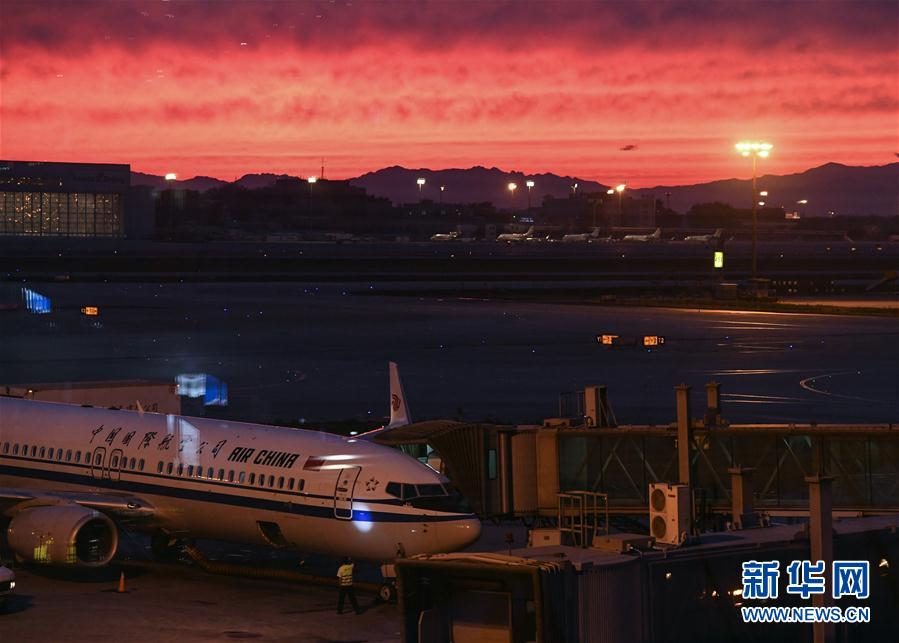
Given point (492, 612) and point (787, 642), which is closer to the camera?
point (492, 612)

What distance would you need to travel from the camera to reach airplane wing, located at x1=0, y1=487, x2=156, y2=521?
Result: 1449 inches

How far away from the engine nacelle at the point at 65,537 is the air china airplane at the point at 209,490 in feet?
0.08

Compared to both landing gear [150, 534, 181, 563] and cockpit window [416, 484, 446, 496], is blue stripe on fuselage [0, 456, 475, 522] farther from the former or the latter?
landing gear [150, 534, 181, 563]

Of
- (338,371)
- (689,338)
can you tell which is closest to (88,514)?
(338,371)

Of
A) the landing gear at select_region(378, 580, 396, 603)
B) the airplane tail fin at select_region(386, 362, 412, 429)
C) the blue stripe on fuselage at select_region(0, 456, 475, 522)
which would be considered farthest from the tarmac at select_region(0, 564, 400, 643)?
the airplane tail fin at select_region(386, 362, 412, 429)

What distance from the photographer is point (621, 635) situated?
71.5ft

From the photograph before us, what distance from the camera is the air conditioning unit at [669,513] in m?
23.3

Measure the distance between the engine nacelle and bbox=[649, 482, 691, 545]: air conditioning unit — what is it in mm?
16859

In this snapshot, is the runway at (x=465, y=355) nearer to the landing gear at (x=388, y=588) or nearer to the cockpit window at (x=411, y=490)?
the landing gear at (x=388, y=588)

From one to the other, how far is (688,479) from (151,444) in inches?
570

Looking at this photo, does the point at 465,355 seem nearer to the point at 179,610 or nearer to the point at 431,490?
the point at 431,490

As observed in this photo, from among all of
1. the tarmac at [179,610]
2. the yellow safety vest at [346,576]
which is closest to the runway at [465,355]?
the tarmac at [179,610]

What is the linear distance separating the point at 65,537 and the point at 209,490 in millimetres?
3711

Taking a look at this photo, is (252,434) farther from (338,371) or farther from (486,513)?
(338,371)
